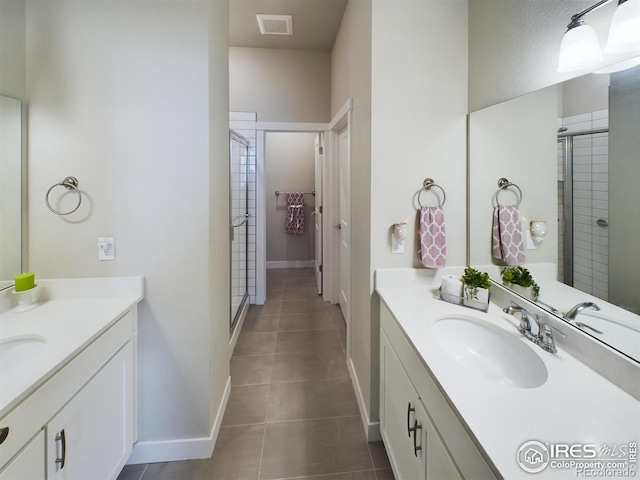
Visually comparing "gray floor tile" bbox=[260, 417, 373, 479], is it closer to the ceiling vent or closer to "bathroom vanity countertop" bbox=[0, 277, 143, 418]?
"bathroom vanity countertop" bbox=[0, 277, 143, 418]

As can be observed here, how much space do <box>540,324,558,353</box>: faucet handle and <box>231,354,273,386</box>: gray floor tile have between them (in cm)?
175

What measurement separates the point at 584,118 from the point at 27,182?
231 cm

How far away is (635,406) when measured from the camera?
2.45ft

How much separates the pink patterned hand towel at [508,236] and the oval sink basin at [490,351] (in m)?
0.39

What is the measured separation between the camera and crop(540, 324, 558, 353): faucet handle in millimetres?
990

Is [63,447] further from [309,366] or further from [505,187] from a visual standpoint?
[505,187]

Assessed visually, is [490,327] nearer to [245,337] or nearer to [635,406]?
[635,406]

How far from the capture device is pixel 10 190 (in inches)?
51.5

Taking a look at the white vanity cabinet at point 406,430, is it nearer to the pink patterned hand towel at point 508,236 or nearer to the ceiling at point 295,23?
the pink patterned hand towel at point 508,236

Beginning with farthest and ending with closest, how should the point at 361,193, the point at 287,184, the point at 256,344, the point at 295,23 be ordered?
the point at 287,184
the point at 295,23
the point at 256,344
the point at 361,193

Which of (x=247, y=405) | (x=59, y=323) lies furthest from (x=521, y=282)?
(x=59, y=323)

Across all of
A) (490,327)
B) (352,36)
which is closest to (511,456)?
(490,327)

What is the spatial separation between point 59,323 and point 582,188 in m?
2.05

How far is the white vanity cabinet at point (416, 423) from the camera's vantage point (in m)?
0.75
